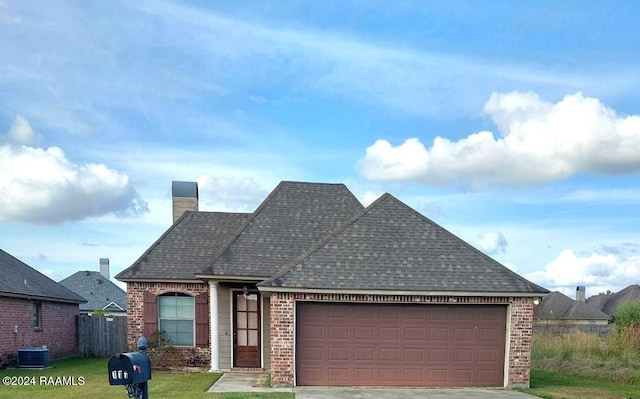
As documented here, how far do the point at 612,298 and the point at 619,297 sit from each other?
1.23m

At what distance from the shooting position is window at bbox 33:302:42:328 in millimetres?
16078

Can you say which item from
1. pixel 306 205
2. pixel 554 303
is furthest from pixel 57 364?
pixel 554 303

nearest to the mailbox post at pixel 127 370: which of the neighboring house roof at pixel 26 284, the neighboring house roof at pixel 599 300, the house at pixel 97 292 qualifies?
the neighboring house roof at pixel 26 284

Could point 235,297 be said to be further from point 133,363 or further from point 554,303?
point 554,303

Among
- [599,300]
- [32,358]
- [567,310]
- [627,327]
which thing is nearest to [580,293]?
[599,300]

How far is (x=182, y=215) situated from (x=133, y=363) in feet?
36.5

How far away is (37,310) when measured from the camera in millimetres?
16328

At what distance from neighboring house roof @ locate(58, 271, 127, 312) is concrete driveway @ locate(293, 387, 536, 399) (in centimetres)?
2509

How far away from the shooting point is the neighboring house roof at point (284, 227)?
40.7ft

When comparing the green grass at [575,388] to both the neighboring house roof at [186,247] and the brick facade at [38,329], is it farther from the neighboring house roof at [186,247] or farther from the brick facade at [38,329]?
the brick facade at [38,329]

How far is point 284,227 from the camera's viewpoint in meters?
13.6

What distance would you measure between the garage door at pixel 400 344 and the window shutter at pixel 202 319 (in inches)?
145

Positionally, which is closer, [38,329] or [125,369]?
[125,369]

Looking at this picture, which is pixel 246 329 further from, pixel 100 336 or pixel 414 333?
pixel 100 336
